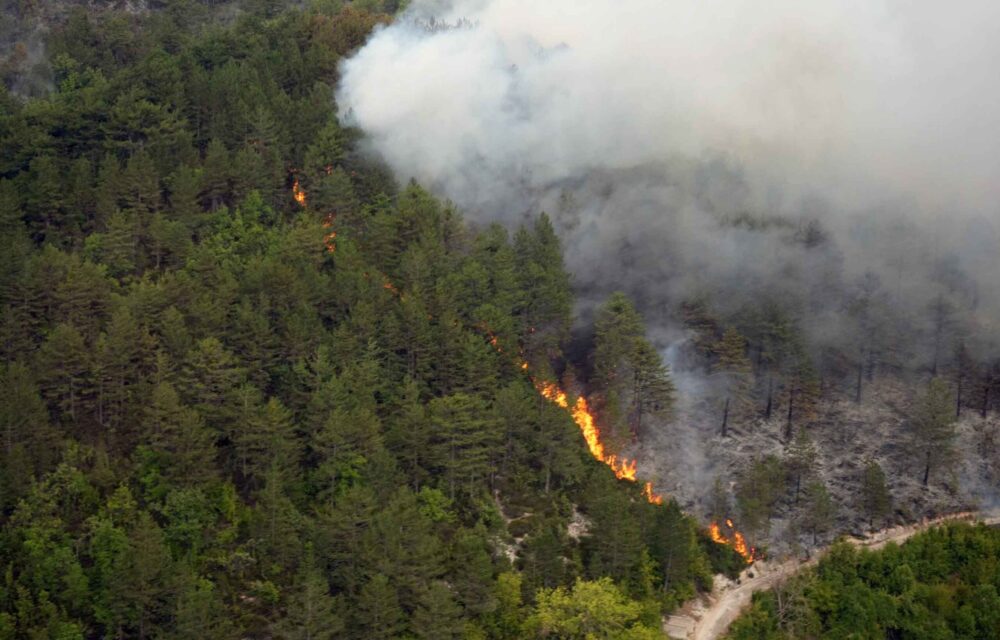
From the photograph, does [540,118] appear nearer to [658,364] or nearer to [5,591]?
[658,364]

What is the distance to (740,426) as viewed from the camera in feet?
343

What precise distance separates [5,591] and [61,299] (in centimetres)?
2229

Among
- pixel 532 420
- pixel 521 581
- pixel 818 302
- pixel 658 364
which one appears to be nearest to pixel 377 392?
pixel 532 420

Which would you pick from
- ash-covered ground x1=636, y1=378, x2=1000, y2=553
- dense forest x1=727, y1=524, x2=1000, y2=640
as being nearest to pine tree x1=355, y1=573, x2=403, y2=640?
dense forest x1=727, y1=524, x2=1000, y2=640

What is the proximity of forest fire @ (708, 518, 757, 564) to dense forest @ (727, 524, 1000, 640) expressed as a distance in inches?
196

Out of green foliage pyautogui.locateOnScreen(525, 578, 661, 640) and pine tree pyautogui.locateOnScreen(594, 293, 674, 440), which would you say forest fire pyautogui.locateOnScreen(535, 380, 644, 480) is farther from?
green foliage pyautogui.locateOnScreen(525, 578, 661, 640)

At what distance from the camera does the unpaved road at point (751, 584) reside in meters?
88.0

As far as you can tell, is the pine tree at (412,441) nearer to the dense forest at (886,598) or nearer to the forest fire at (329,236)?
the forest fire at (329,236)

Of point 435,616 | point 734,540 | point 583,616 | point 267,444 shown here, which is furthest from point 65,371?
point 734,540

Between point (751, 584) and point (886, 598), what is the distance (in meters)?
8.84

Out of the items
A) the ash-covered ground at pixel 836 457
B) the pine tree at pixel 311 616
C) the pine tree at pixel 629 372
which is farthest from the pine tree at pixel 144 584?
the ash-covered ground at pixel 836 457

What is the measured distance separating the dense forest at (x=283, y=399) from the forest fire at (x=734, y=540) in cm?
563

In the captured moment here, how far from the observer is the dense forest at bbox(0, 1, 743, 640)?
73875 millimetres

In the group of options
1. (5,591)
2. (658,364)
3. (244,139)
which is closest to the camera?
(5,591)
